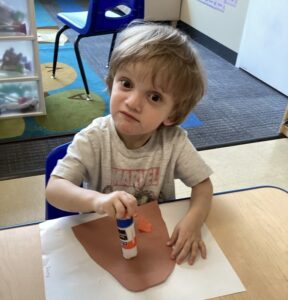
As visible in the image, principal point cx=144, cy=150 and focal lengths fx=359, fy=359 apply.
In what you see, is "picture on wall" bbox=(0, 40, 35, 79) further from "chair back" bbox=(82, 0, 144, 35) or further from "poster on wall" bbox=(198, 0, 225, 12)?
"poster on wall" bbox=(198, 0, 225, 12)

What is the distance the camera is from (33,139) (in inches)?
80.1

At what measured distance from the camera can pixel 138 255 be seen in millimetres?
627

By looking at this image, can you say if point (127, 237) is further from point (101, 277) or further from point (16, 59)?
point (16, 59)

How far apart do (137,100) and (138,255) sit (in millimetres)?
296

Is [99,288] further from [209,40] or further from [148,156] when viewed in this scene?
[209,40]

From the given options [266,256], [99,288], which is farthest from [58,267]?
[266,256]

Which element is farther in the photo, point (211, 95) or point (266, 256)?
point (211, 95)

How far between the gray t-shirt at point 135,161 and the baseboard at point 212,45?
2.70 metres

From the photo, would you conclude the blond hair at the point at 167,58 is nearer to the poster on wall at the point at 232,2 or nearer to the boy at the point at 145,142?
the boy at the point at 145,142

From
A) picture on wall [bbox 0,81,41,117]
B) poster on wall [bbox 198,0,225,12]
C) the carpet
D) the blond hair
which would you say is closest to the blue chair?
picture on wall [bbox 0,81,41,117]

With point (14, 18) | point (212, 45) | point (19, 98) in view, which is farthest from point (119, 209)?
point (212, 45)

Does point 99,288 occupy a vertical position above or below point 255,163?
above

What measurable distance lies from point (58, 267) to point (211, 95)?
2.32m

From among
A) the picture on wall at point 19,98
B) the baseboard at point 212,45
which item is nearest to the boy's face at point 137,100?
the picture on wall at point 19,98
